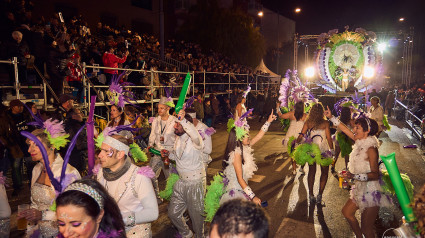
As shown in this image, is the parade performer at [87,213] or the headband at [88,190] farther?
the headband at [88,190]

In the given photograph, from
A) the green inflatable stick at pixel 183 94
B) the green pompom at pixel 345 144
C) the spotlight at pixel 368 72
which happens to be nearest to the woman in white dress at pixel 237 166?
the green inflatable stick at pixel 183 94

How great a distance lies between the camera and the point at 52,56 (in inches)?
294

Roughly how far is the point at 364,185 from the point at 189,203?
2286 millimetres

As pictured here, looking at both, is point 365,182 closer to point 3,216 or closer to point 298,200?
point 298,200

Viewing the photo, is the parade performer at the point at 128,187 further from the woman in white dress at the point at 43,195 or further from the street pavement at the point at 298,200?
the street pavement at the point at 298,200

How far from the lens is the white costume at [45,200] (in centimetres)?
271

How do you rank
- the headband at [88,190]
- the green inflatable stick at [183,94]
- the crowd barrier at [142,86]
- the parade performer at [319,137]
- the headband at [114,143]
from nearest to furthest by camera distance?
the headband at [88,190] → the headband at [114,143] → the green inflatable stick at [183,94] → the parade performer at [319,137] → the crowd barrier at [142,86]

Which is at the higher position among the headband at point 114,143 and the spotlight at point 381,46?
the spotlight at point 381,46

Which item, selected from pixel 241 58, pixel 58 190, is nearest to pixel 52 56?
pixel 58 190

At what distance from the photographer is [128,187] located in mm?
2818

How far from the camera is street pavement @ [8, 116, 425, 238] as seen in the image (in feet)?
15.8

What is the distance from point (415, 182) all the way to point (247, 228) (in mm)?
7123

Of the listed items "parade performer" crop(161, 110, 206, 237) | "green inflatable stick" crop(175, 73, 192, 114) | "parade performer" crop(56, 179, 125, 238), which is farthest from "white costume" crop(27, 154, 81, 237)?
"parade performer" crop(161, 110, 206, 237)

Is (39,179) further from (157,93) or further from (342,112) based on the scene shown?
(157,93)
